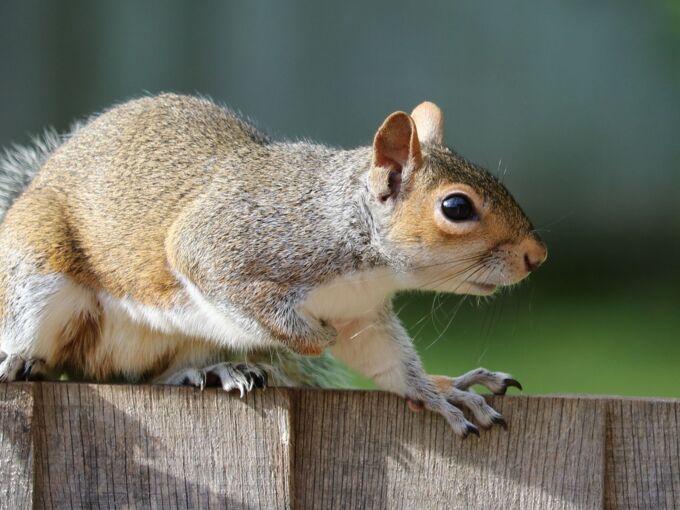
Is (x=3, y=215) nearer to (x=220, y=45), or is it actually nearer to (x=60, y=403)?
(x=60, y=403)

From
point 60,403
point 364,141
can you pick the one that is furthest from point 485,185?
point 364,141

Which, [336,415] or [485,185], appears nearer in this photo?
[336,415]

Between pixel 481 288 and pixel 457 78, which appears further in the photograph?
pixel 457 78

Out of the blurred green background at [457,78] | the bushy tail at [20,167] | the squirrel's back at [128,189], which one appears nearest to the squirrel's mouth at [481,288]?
the squirrel's back at [128,189]

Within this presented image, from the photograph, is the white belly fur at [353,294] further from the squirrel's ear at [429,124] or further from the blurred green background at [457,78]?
the blurred green background at [457,78]

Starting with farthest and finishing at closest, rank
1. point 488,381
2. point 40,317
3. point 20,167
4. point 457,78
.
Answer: point 457,78 → point 20,167 → point 40,317 → point 488,381

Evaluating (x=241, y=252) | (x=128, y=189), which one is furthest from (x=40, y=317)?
(x=241, y=252)

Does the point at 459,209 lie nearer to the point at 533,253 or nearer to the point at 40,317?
the point at 533,253
